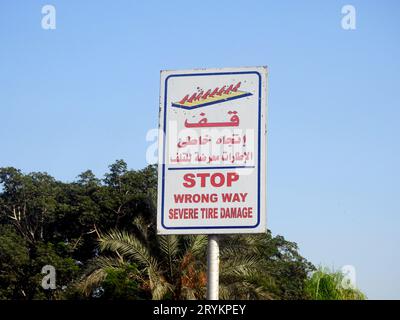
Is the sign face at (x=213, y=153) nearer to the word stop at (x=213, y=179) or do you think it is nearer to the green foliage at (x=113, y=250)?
the word stop at (x=213, y=179)

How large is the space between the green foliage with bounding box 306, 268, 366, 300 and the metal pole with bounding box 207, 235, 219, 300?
1763 cm

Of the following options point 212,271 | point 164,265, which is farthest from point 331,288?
point 212,271

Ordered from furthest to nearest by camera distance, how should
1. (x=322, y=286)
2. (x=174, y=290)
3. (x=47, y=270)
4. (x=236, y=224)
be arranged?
(x=47, y=270) → (x=322, y=286) → (x=174, y=290) → (x=236, y=224)

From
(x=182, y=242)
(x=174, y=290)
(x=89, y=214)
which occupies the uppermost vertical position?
(x=89, y=214)

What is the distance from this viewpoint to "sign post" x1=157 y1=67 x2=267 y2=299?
20.5ft

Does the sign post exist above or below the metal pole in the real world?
above

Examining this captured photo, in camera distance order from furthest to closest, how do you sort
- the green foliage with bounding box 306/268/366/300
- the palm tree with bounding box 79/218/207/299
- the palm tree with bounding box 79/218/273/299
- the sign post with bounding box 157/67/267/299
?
the green foliage with bounding box 306/268/366/300
the palm tree with bounding box 79/218/273/299
the palm tree with bounding box 79/218/207/299
the sign post with bounding box 157/67/267/299

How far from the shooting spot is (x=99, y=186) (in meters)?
38.7

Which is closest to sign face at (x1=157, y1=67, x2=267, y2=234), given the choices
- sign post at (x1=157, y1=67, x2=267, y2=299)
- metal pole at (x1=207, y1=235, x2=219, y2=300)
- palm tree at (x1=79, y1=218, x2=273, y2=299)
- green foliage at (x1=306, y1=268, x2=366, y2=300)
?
sign post at (x1=157, y1=67, x2=267, y2=299)

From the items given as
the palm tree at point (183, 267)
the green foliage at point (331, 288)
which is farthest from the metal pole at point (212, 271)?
the green foliage at point (331, 288)

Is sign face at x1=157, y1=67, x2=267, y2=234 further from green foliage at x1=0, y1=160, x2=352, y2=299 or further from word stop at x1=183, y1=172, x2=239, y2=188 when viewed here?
green foliage at x1=0, y1=160, x2=352, y2=299

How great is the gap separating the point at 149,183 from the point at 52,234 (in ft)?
22.8
